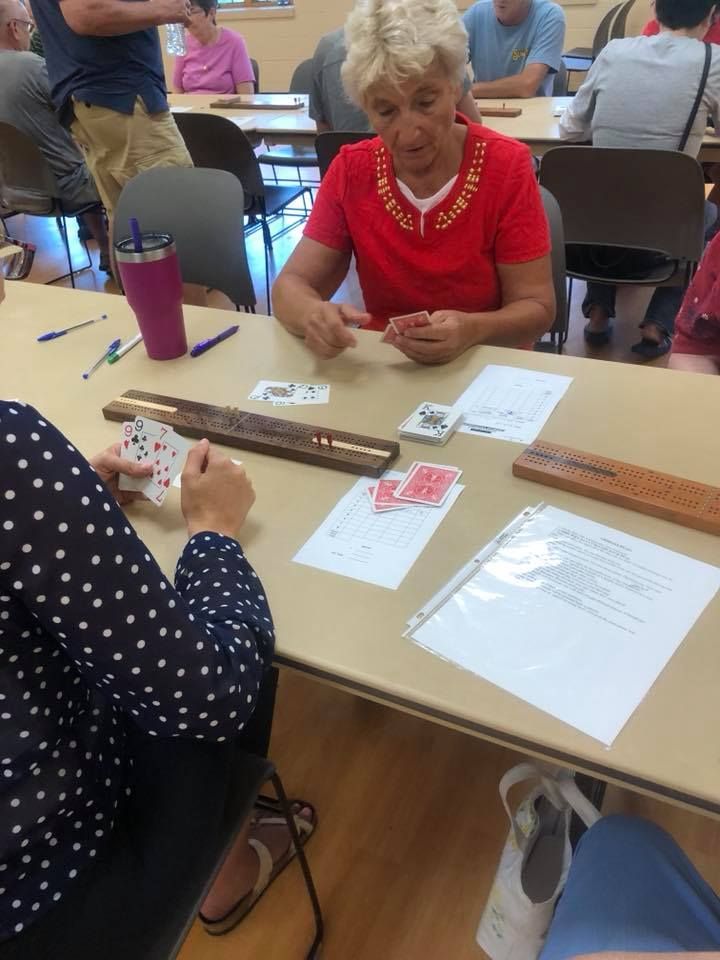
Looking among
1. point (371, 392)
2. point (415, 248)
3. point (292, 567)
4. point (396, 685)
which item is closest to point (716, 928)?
point (396, 685)

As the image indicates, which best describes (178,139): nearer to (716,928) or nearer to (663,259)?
(663,259)

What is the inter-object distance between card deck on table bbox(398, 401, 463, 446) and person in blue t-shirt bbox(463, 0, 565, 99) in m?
3.22

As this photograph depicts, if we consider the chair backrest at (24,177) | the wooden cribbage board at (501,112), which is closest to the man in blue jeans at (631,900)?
the wooden cribbage board at (501,112)

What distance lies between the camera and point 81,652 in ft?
2.14

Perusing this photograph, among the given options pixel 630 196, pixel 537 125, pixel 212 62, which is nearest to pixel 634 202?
→ pixel 630 196

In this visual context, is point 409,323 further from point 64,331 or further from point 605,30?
point 605,30

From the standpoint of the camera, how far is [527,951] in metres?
1.00

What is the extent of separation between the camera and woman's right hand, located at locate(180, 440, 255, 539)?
941 mm

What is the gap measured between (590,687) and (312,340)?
0.91 m

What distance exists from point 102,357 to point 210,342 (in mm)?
228

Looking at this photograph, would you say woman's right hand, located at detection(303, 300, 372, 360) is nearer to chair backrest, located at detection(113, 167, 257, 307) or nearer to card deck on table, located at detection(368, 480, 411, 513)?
card deck on table, located at detection(368, 480, 411, 513)

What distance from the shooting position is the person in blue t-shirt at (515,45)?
3744 mm

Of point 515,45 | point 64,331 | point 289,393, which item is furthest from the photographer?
point 515,45

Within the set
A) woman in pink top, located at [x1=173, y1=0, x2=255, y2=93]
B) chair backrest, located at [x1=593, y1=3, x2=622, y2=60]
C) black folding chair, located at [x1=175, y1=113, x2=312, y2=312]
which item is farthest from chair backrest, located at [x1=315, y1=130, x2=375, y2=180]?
chair backrest, located at [x1=593, y1=3, x2=622, y2=60]
